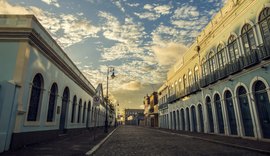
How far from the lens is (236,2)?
14.7 metres

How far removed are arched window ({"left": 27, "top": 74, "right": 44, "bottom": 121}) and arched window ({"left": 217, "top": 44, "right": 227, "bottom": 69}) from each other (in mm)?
14839

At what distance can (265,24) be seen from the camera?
12.0m

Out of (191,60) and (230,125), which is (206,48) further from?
(230,125)

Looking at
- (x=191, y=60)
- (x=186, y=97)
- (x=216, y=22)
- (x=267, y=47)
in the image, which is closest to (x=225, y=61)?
(x=216, y=22)

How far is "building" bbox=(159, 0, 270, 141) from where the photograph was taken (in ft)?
40.3

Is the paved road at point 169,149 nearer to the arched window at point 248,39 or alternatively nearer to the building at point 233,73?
the building at point 233,73

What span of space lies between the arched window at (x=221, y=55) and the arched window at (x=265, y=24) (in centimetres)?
480

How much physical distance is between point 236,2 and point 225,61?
486 centimetres

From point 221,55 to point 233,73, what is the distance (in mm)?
3049

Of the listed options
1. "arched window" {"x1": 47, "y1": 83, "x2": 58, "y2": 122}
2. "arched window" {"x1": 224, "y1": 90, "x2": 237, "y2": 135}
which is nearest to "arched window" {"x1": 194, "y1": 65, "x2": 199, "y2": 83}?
"arched window" {"x1": 224, "y1": 90, "x2": 237, "y2": 135}

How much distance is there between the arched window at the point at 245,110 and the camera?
13852 millimetres

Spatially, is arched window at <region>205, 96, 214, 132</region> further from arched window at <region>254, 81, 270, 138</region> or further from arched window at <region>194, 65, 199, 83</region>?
arched window at <region>254, 81, 270, 138</region>

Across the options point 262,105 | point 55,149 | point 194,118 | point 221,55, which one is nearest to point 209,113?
point 194,118

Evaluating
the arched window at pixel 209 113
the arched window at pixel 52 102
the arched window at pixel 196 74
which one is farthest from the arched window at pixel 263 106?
the arched window at pixel 52 102
